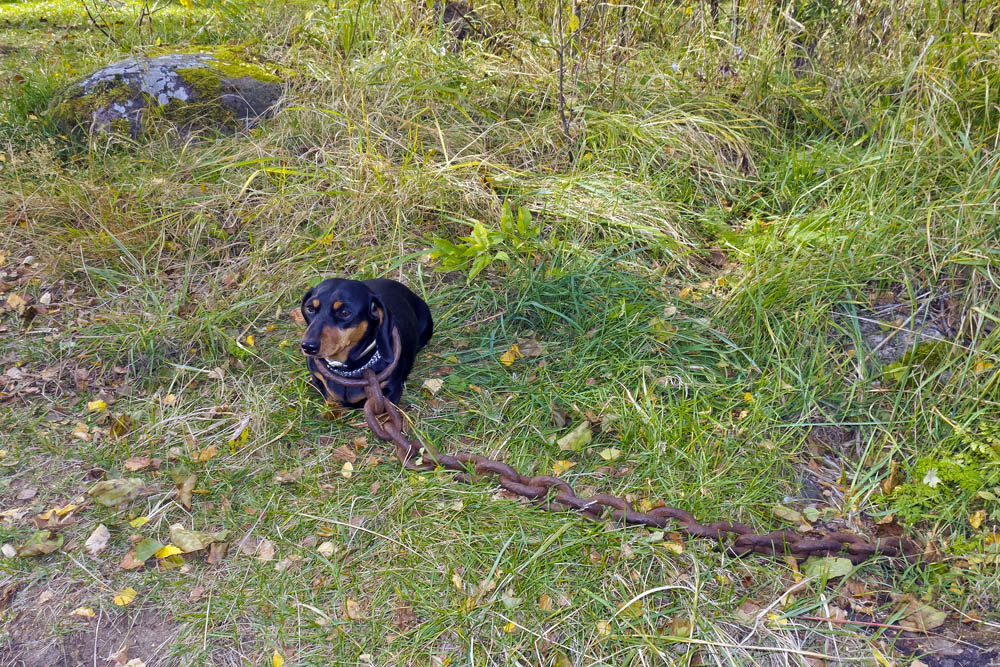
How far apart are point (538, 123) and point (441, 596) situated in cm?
305

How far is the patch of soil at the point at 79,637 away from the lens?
212 cm

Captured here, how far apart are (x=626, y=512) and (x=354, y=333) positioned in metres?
1.18

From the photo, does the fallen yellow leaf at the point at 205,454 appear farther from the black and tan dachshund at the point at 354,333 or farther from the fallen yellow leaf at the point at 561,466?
the fallen yellow leaf at the point at 561,466

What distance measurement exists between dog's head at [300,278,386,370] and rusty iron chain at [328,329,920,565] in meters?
0.11

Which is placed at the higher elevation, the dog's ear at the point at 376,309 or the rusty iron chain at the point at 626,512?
the dog's ear at the point at 376,309

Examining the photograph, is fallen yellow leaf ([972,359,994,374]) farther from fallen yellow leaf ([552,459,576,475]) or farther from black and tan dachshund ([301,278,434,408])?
black and tan dachshund ([301,278,434,408])

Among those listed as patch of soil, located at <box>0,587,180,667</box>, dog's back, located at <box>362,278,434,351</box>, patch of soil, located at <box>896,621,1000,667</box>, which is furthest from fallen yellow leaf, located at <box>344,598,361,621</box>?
patch of soil, located at <box>896,621,1000,667</box>

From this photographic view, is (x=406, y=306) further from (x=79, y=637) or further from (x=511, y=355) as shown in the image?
(x=79, y=637)

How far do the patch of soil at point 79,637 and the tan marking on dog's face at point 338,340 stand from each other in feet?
3.34

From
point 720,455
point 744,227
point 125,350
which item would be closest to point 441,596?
Result: point 720,455

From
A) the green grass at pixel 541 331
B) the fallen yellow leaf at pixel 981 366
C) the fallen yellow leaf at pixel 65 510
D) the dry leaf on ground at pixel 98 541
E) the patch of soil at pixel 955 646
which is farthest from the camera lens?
the fallen yellow leaf at pixel 981 366

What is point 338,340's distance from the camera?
8.59 ft

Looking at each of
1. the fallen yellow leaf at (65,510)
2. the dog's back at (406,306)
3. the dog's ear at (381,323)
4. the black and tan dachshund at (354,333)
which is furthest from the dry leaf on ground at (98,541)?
the dog's back at (406,306)

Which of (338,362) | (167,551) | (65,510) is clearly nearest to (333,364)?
(338,362)
